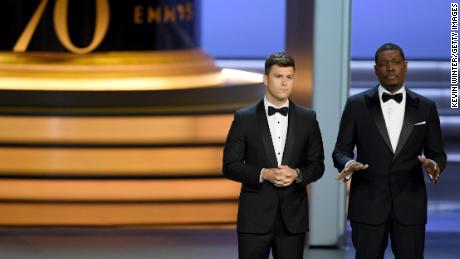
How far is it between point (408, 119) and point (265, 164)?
0.64 metres

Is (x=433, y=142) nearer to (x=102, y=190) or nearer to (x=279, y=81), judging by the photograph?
(x=279, y=81)

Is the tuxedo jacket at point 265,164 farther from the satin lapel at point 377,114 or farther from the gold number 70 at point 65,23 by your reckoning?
the gold number 70 at point 65,23

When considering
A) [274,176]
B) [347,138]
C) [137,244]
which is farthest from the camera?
[137,244]

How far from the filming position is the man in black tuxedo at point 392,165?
4.61 m

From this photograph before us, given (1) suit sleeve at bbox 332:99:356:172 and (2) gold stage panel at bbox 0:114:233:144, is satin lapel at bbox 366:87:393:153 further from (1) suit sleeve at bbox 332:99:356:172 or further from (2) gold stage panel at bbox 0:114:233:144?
(2) gold stage panel at bbox 0:114:233:144

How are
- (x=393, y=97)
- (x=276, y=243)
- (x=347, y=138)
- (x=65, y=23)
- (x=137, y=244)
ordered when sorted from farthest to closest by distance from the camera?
1. (x=65, y=23)
2. (x=137, y=244)
3. (x=347, y=138)
4. (x=393, y=97)
5. (x=276, y=243)

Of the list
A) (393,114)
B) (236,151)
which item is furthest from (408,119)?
(236,151)

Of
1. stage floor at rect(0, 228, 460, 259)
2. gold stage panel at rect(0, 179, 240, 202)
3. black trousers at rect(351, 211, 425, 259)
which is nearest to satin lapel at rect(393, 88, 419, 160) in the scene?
black trousers at rect(351, 211, 425, 259)

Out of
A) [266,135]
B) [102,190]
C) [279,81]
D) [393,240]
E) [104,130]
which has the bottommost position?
[102,190]

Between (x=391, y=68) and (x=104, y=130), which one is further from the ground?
(x=391, y=68)

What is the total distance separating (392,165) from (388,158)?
32mm

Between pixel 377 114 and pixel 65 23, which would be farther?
pixel 65 23

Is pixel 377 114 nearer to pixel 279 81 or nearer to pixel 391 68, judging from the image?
pixel 391 68

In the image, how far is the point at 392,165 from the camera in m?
4.61
